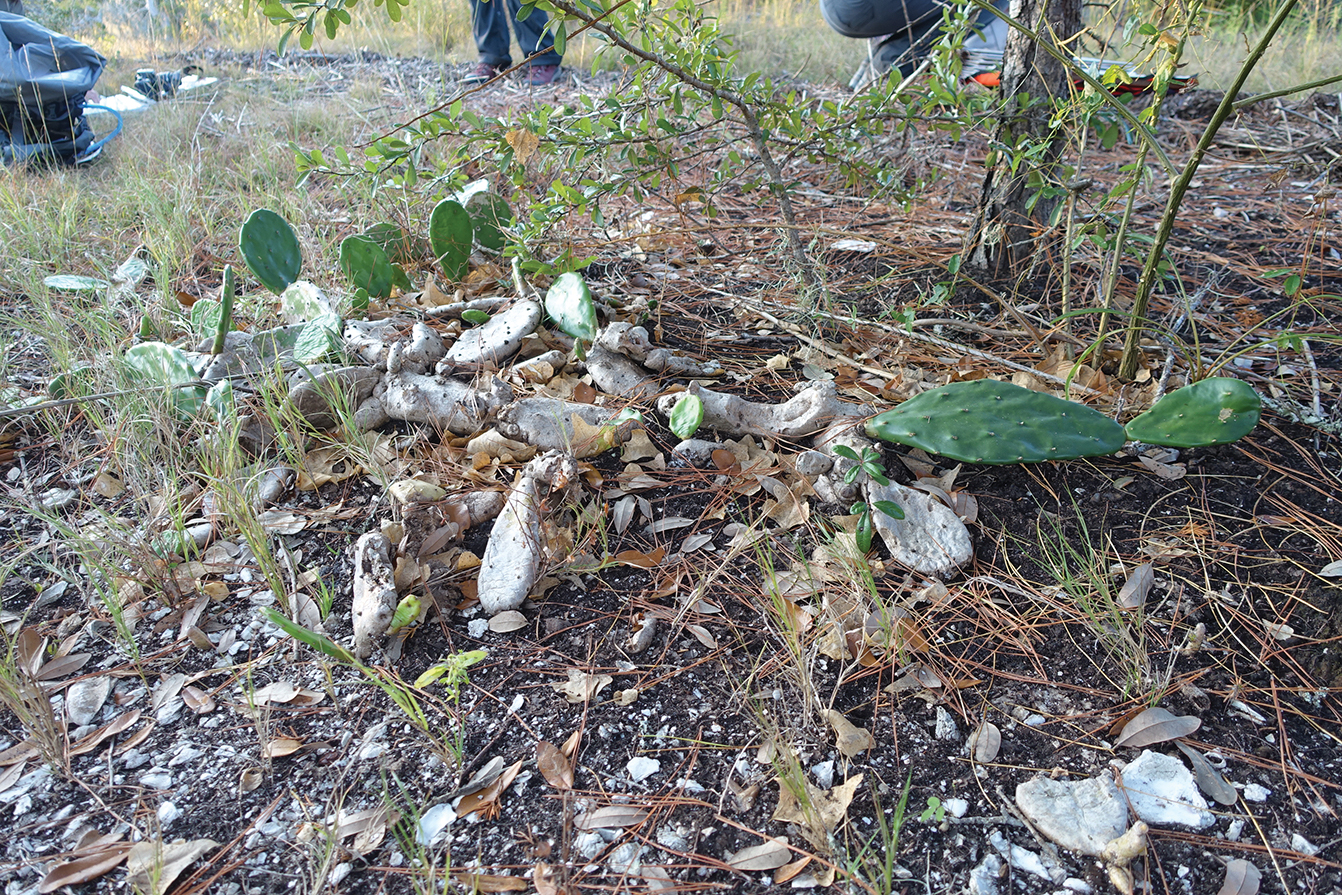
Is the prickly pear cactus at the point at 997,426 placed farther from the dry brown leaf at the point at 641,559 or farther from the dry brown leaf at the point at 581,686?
the dry brown leaf at the point at 581,686

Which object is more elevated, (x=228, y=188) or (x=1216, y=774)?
(x=228, y=188)

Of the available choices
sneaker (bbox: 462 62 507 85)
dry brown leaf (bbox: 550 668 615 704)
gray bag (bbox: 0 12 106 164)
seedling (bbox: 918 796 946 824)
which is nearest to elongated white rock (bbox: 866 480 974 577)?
seedling (bbox: 918 796 946 824)

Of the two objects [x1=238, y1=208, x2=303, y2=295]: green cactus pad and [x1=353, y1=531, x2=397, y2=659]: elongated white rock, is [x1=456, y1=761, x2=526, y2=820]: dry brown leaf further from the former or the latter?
[x1=238, y1=208, x2=303, y2=295]: green cactus pad

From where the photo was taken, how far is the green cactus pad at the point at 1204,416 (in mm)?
1441

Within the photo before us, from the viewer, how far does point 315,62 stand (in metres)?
5.84

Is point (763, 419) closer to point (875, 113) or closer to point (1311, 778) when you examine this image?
point (875, 113)

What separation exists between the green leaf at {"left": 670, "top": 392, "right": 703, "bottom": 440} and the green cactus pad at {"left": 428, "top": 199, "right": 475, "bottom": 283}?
2.84 ft

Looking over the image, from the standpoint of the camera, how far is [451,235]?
2.11 m

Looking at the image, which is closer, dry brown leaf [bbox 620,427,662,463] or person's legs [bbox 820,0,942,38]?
dry brown leaf [bbox 620,427,662,463]

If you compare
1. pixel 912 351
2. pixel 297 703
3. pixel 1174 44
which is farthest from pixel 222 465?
pixel 1174 44

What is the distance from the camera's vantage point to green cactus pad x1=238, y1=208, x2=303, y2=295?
6.52ft

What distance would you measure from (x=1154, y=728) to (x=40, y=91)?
14.1 ft

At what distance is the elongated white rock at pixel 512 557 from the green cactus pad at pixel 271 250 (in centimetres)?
105

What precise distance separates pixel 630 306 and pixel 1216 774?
1498 mm
